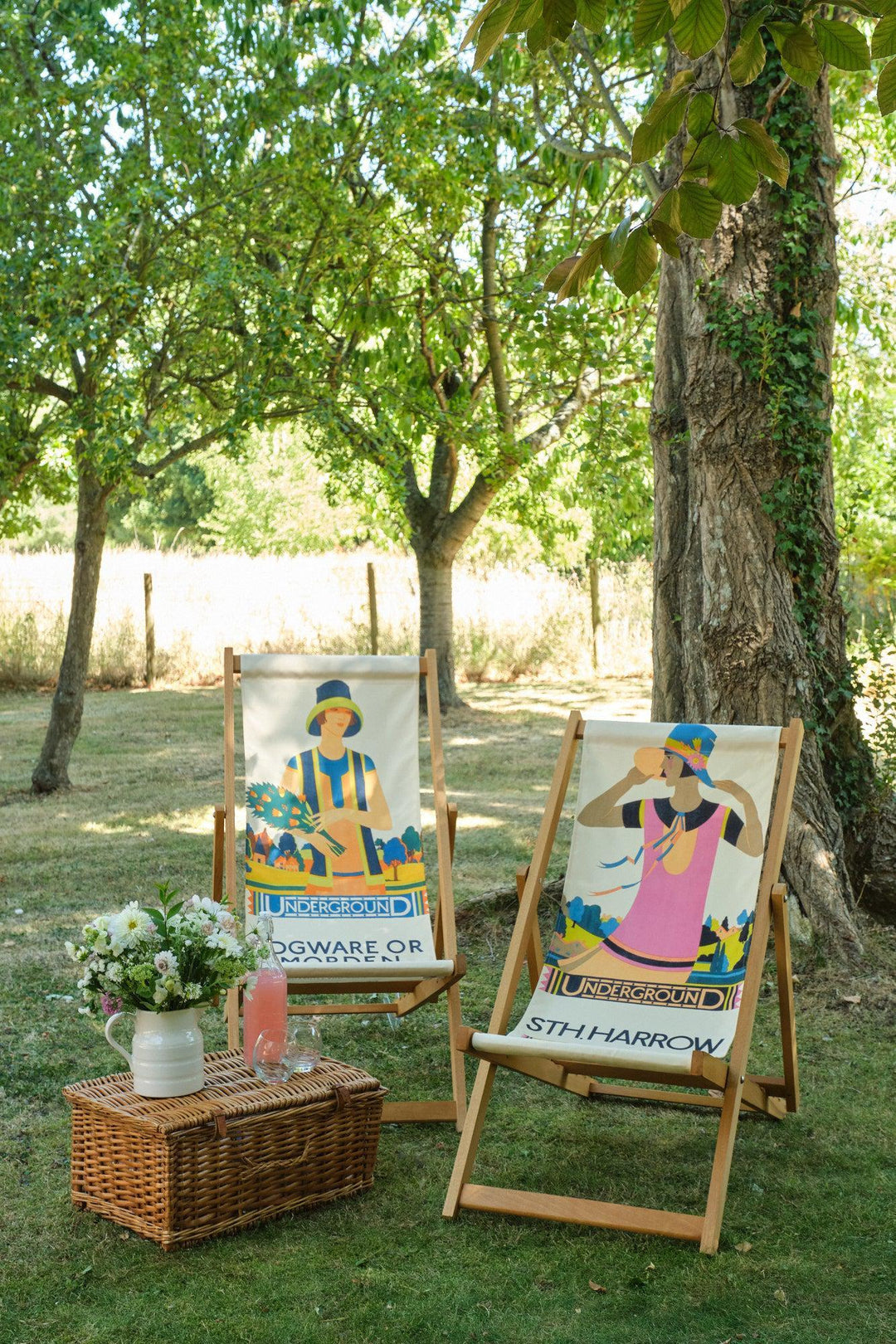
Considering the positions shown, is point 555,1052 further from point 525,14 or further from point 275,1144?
point 525,14

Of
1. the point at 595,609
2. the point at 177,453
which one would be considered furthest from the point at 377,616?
the point at 177,453

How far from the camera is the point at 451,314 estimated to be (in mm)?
9617

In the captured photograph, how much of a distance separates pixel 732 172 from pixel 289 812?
2.30 meters

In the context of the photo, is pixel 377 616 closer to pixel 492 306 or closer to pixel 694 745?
pixel 492 306

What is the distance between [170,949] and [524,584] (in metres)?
12.2

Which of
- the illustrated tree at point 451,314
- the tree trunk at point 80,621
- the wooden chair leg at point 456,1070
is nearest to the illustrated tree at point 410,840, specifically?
Answer: the wooden chair leg at point 456,1070

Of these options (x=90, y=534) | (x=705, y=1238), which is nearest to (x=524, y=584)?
(x=90, y=534)

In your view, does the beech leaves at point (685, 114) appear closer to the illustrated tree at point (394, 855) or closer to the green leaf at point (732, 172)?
the green leaf at point (732, 172)

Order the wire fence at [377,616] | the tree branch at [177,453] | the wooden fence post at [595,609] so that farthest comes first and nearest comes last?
the wooden fence post at [595,609] → the wire fence at [377,616] → the tree branch at [177,453]

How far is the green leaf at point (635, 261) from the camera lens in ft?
5.72

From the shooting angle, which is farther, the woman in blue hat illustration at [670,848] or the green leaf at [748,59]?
the woman in blue hat illustration at [670,848]

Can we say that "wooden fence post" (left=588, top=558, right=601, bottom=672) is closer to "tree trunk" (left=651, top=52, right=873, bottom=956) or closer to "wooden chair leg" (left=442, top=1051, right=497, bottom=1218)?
"tree trunk" (left=651, top=52, right=873, bottom=956)

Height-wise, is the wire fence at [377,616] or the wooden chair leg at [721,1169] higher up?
the wire fence at [377,616]

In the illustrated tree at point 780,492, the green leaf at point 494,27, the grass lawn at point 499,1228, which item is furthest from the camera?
the illustrated tree at point 780,492
